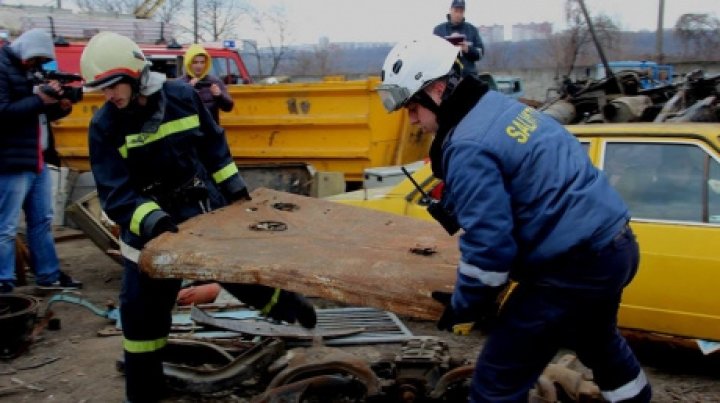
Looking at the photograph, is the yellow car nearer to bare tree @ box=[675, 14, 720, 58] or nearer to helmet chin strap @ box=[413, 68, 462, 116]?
helmet chin strap @ box=[413, 68, 462, 116]

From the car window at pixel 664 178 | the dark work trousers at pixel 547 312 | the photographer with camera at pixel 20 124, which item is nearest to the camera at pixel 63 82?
the photographer with camera at pixel 20 124

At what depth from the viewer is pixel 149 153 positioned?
12.6 feet

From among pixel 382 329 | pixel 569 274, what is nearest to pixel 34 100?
pixel 382 329

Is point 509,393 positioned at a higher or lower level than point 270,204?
lower

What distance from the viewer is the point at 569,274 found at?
110 inches

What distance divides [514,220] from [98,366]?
121 inches

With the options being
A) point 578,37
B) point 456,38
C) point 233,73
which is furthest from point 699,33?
point 456,38

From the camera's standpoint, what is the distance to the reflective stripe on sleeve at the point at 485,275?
105 inches

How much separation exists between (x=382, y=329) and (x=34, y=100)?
3.17 metres

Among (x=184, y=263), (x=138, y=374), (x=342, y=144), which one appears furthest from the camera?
(x=342, y=144)

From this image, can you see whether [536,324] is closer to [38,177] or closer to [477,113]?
[477,113]

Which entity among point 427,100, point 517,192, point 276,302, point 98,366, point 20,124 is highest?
point 427,100

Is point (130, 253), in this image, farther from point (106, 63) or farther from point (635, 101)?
point (635, 101)

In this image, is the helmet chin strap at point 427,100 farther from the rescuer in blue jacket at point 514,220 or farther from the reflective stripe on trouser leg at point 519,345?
the reflective stripe on trouser leg at point 519,345
